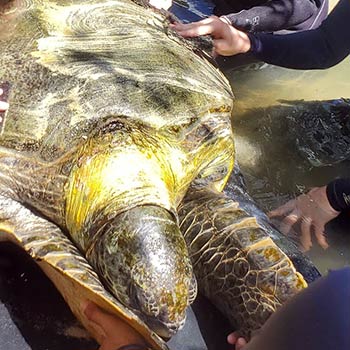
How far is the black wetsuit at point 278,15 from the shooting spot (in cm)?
362

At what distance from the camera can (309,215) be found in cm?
297

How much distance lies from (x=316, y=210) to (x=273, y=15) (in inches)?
49.5

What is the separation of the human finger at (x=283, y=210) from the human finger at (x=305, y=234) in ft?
0.30

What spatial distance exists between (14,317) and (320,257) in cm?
142

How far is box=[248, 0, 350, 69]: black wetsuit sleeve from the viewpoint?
336 centimetres

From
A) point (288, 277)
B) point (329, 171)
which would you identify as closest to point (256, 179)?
point (329, 171)

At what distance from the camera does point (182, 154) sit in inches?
85.7

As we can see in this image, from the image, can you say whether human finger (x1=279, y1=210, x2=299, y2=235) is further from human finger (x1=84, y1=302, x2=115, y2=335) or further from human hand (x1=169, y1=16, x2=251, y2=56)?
human finger (x1=84, y1=302, x2=115, y2=335)

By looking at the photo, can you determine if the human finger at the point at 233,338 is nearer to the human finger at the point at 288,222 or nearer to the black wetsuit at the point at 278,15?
the human finger at the point at 288,222

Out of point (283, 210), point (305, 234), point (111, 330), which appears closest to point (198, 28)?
point (283, 210)

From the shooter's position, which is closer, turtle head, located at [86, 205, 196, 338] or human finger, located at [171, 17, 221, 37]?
turtle head, located at [86, 205, 196, 338]

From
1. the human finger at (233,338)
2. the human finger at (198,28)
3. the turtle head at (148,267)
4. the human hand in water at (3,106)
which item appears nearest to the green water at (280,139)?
the human finger at (198,28)

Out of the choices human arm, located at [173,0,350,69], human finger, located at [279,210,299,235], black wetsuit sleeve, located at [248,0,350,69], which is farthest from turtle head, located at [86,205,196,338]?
black wetsuit sleeve, located at [248,0,350,69]

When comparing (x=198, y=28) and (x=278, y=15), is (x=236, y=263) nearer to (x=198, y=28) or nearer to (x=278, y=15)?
(x=198, y=28)
